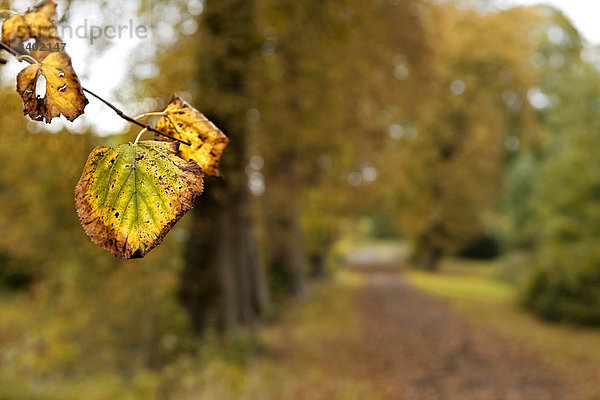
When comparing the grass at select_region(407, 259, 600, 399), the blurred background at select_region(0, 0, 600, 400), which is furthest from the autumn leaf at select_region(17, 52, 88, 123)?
the grass at select_region(407, 259, 600, 399)

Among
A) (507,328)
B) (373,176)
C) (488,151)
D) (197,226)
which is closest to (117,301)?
(197,226)

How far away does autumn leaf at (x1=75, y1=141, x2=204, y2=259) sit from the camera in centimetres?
33

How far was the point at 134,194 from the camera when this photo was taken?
0.34 metres

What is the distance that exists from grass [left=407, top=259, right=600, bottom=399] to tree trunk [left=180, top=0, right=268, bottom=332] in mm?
4679

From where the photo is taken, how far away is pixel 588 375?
747 centimetres

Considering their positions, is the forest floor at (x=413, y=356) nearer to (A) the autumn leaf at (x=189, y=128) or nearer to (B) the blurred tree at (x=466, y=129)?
(A) the autumn leaf at (x=189, y=128)

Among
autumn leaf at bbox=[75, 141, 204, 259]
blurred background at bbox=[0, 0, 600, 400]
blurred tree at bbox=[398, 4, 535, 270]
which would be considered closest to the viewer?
autumn leaf at bbox=[75, 141, 204, 259]

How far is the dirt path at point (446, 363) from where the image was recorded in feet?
21.6

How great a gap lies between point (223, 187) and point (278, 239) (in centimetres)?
746

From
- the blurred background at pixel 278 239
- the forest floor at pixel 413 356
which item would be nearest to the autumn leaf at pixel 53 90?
the blurred background at pixel 278 239

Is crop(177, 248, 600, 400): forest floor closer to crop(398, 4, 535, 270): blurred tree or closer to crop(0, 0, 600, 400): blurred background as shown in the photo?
crop(0, 0, 600, 400): blurred background

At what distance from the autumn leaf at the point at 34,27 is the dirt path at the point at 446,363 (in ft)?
20.6

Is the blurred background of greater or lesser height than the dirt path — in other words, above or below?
above

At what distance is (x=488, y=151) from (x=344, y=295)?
320 inches
